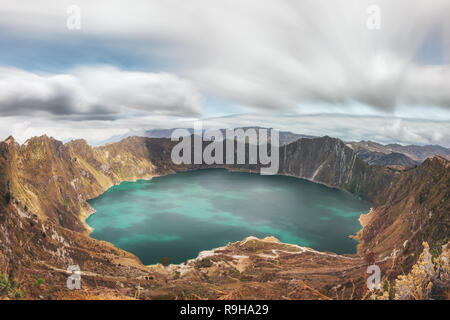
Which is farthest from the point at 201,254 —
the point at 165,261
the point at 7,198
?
the point at 7,198

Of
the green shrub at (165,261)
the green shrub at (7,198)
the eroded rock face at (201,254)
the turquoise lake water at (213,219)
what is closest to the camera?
the eroded rock face at (201,254)

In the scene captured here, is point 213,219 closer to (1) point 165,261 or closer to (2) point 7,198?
→ (1) point 165,261

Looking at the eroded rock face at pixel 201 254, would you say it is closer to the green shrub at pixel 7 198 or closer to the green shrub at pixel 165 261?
the green shrub at pixel 7 198

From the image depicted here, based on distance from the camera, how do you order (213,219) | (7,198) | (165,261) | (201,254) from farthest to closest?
(213,219), (201,254), (165,261), (7,198)

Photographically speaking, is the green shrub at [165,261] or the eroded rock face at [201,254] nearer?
the eroded rock face at [201,254]

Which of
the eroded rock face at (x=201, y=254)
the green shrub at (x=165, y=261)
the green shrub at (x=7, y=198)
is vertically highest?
the green shrub at (x=7, y=198)

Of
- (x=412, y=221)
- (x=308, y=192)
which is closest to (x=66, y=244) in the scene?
(x=412, y=221)

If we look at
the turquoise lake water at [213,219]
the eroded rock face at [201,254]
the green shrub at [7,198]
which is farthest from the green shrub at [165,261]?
the green shrub at [7,198]

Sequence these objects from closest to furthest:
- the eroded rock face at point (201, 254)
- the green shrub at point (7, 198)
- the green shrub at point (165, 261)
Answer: the eroded rock face at point (201, 254) < the green shrub at point (7, 198) < the green shrub at point (165, 261)
